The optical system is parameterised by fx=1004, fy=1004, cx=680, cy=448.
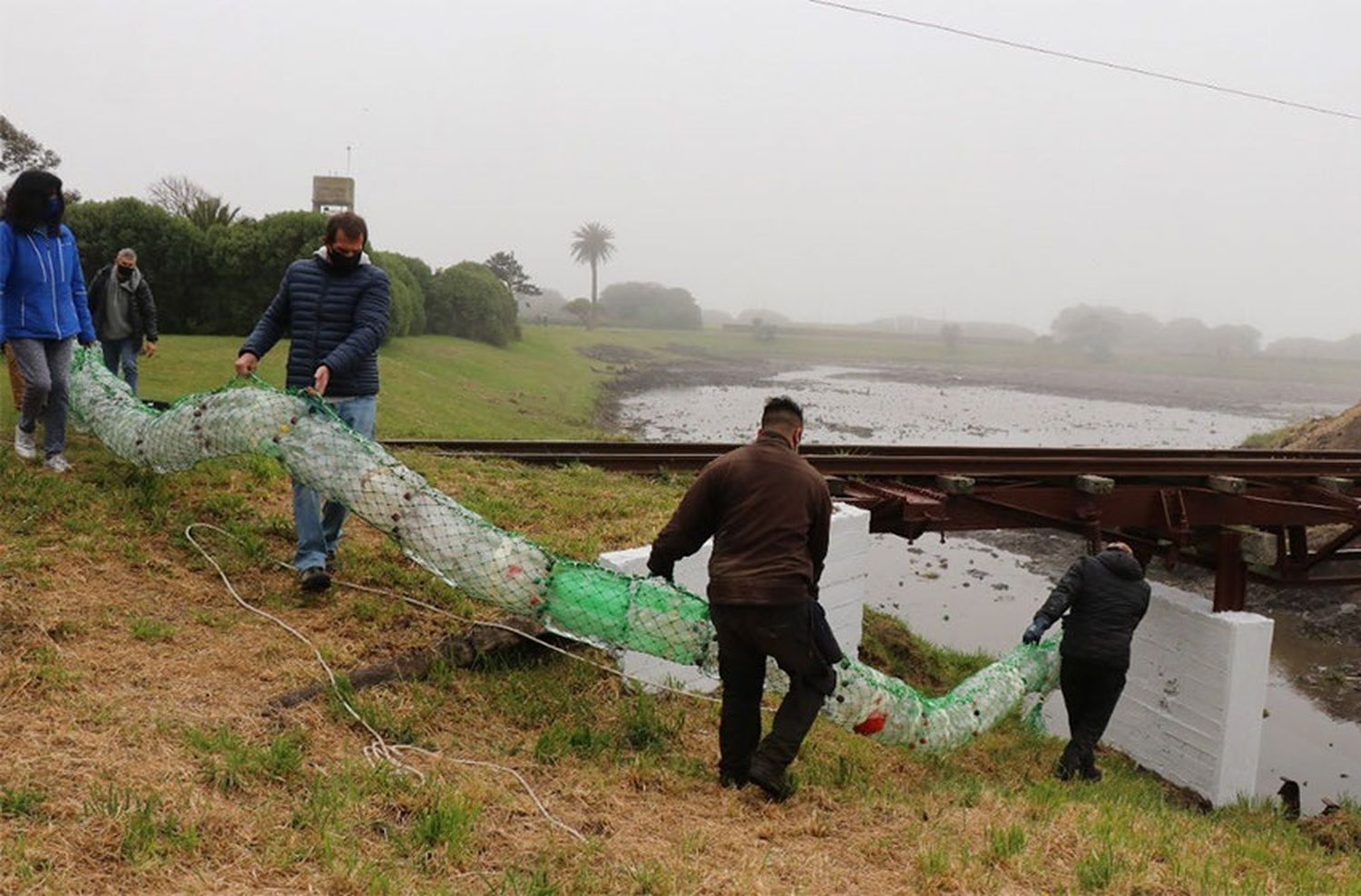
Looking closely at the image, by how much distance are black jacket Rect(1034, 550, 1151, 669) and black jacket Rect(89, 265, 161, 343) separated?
8.63 meters

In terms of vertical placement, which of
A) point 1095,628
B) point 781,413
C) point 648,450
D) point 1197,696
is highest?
point 781,413

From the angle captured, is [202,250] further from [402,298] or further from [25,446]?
[25,446]

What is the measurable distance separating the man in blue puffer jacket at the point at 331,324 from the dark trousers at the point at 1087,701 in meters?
5.42

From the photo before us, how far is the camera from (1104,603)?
729 cm

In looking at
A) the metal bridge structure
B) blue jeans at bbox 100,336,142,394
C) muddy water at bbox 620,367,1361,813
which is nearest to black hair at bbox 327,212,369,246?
the metal bridge structure

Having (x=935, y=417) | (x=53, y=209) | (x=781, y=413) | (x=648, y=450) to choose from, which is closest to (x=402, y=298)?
(x=935, y=417)

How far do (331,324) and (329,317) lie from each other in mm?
38

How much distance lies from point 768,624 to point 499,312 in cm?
Result: 4290

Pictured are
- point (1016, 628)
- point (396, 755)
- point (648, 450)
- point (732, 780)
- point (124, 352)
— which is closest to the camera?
point (396, 755)

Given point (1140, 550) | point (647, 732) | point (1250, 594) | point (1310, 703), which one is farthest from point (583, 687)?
point (1250, 594)

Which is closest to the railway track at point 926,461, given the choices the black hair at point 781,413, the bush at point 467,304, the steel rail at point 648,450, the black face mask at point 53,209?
the steel rail at point 648,450

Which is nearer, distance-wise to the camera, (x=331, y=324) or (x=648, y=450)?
(x=331, y=324)

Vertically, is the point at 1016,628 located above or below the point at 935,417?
below

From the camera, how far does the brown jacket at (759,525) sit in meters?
4.63
